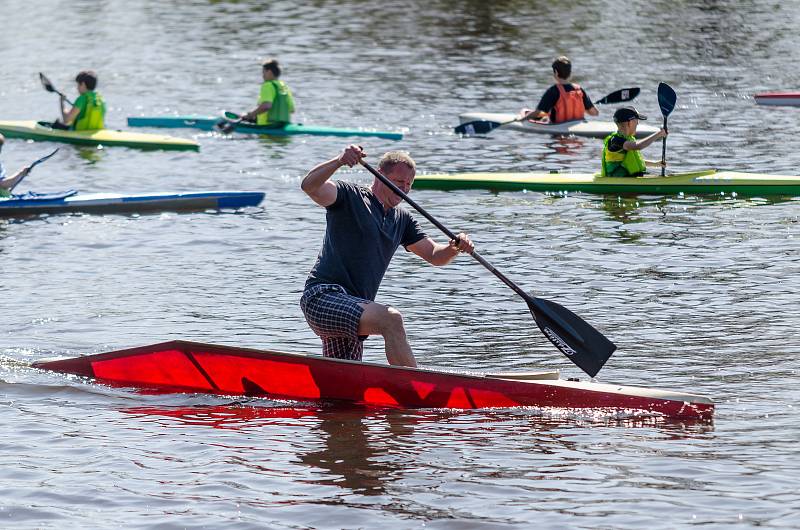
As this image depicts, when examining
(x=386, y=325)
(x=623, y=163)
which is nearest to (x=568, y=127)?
(x=623, y=163)

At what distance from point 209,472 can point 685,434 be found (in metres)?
2.76

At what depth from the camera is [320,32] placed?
32219mm

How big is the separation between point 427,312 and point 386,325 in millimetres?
3398

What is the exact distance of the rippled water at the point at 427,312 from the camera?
23.4 ft

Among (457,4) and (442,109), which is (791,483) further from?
(457,4)

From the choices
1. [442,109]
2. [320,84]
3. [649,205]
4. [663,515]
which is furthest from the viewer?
[320,84]

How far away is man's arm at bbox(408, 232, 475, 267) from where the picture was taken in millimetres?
8273

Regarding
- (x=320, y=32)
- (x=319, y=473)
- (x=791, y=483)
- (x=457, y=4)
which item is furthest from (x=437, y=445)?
(x=457, y=4)

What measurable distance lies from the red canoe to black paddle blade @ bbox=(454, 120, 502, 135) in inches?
192

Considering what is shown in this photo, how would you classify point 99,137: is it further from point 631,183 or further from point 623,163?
point 631,183

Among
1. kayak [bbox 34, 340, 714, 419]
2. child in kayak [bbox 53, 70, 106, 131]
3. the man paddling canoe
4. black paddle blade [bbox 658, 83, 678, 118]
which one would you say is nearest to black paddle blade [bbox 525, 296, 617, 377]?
kayak [bbox 34, 340, 714, 419]

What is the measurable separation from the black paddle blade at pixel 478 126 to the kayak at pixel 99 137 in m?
3.92

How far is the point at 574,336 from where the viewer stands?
880cm

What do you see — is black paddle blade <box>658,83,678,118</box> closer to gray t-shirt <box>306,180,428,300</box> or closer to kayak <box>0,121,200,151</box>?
kayak <box>0,121,200,151</box>
